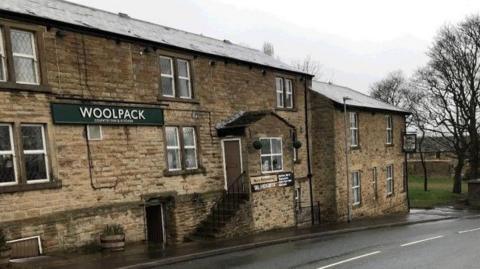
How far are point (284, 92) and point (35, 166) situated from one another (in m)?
13.2

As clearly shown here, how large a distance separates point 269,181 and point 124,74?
7.46 meters

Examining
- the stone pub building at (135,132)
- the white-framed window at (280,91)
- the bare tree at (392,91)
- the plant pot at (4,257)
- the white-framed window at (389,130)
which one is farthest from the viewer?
the bare tree at (392,91)

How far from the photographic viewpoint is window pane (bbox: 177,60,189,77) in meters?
16.6

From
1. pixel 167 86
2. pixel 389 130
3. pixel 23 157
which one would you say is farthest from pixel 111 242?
pixel 389 130

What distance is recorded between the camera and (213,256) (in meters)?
12.9

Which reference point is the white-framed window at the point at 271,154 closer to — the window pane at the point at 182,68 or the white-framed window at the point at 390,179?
the window pane at the point at 182,68

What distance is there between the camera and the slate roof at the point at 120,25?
1262 centimetres

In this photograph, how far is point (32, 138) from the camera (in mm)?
12102

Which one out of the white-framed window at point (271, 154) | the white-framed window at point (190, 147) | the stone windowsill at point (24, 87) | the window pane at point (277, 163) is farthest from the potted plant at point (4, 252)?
the window pane at point (277, 163)

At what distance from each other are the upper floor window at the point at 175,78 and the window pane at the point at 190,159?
6.88ft

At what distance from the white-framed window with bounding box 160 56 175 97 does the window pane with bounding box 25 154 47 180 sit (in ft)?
16.8

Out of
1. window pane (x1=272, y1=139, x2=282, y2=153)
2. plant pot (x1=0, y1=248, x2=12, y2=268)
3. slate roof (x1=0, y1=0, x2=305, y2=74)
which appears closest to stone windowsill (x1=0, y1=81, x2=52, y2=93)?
slate roof (x1=0, y1=0, x2=305, y2=74)

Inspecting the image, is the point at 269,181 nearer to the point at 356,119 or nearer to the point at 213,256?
the point at 213,256

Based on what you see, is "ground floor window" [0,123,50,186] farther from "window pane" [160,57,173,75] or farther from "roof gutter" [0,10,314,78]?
"window pane" [160,57,173,75]
